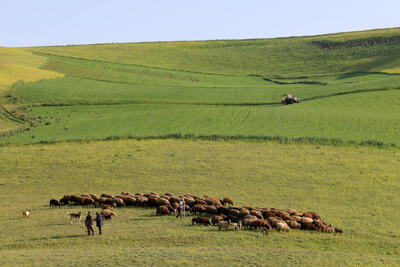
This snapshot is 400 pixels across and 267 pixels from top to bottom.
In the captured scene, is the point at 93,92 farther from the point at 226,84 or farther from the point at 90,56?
the point at 90,56

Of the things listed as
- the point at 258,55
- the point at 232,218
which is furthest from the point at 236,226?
the point at 258,55

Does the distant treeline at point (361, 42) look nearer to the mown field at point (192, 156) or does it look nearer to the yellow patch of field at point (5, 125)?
the mown field at point (192, 156)

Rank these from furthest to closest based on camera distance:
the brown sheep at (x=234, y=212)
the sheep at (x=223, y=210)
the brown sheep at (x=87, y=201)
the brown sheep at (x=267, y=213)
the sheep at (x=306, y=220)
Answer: the brown sheep at (x=87, y=201) < the sheep at (x=223, y=210) < the brown sheep at (x=234, y=212) < the brown sheep at (x=267, y=213) < the sheep at (x=306, y=220)

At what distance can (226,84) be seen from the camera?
99.9 metres

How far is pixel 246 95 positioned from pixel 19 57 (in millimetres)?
50994

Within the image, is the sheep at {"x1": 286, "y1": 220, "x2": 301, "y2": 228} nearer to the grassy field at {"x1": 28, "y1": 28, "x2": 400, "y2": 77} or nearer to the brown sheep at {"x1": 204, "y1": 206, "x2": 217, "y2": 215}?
the brown sheep at {"x1": 204, "y1": 206, "x2": 217, "y2": 215}

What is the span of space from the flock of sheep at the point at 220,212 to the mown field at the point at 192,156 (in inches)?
34.5

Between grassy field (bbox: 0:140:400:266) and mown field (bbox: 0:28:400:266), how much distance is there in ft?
0.32

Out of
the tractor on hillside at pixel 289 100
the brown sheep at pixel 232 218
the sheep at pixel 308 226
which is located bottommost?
the sheep at pixel 308 226

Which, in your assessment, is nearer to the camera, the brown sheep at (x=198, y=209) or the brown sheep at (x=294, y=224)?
the brown sheep at (x=294, y=224)

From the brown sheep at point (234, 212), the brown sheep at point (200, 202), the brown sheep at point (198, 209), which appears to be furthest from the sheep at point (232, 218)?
the brown sheep at point (200, 202)

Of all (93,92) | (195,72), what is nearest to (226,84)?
(195,72)

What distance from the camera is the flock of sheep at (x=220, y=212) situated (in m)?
26.0

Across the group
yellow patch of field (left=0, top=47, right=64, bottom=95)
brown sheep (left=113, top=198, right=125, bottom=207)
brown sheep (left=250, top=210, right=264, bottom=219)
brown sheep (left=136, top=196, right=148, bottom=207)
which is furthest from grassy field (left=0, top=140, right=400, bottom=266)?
yellow patch of field (left=0, top=47, right=64, bottom=95)
